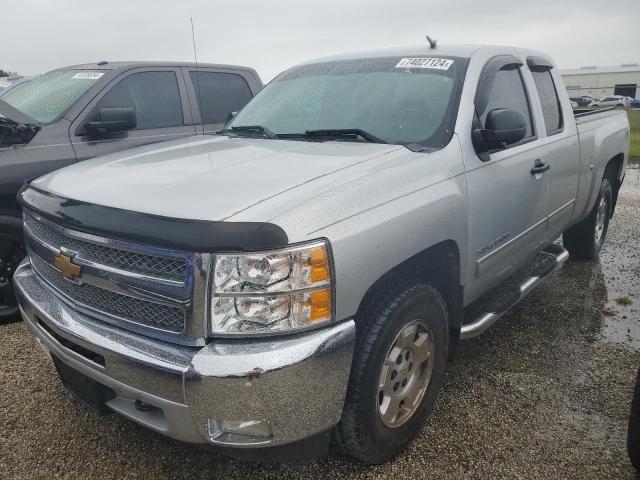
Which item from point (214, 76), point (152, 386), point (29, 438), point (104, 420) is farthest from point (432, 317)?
point (214, 76)

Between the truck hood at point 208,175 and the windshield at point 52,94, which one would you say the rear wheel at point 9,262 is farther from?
the truck hood at point 208,175

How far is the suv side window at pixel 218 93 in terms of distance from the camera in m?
4.99

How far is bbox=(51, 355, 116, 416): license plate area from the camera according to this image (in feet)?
6.70

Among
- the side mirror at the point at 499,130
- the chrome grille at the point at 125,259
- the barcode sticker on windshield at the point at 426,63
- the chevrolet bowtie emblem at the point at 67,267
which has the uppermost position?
the barcode sticker on windshield at the point at 426,63

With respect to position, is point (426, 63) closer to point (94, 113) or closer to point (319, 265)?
point (319, 265)

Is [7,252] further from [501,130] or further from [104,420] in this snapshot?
[501,130]

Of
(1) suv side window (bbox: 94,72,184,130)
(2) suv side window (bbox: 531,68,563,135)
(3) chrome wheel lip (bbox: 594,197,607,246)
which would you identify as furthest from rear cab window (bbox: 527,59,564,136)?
(1) suv side window (bbox: 94,72,184,130)

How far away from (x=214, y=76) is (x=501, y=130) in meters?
3.49

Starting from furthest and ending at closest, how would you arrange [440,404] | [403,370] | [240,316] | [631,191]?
1. [631,191]
2. [440,404]
3. [403,370]
4. [240,316]

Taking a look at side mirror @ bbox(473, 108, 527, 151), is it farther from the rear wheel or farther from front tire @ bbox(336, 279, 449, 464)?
the rear wheel

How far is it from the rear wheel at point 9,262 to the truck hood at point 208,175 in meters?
1.31

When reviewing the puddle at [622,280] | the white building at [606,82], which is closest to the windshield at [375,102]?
the puddle at [622,280]

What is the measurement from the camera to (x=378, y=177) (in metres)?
2.11

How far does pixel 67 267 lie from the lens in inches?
80.6
